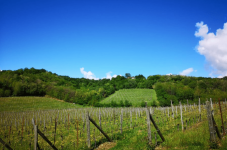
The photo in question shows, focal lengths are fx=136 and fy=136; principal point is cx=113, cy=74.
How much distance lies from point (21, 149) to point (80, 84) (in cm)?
11434

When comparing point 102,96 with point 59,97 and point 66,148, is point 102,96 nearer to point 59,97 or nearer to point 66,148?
point 59,97

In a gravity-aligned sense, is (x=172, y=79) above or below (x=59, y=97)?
above

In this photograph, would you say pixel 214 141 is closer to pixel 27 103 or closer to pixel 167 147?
pixel 167 147

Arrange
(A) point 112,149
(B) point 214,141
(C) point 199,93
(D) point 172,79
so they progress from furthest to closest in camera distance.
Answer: (D) point 172,79 → (C) point 199,93 → (A) point 112,149 → (B) point 214,141

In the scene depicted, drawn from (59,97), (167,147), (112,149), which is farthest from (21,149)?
(59,97)

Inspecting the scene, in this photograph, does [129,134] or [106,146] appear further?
[129,134]

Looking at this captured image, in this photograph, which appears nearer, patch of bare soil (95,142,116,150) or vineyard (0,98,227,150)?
vineyard (0,98,227,150)

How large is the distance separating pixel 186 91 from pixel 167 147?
85.9 meters

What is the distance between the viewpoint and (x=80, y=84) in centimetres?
12200

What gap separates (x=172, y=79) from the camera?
4688 inches

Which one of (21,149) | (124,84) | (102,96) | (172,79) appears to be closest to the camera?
(21,149)

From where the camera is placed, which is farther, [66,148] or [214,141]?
[66,148]

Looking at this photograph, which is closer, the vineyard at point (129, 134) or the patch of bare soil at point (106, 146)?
the vineyard at point (129, 134)

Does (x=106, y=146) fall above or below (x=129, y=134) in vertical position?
above
